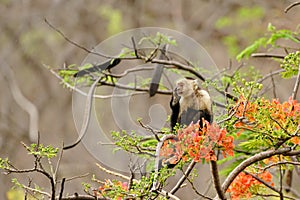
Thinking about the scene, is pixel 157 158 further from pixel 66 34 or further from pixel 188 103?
pixel 66 34

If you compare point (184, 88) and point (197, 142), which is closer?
point (197, 142)

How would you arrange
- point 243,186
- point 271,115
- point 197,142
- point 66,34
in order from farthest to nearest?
point 66,34
point 243,186
point 271,115
point 197,142

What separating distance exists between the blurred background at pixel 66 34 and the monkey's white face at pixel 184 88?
6002mm

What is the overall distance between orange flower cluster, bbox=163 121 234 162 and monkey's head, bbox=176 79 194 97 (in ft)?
1.85

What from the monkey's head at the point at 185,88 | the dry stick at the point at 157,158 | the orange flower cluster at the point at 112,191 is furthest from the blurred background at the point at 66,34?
the dry stick at the point at 157,158

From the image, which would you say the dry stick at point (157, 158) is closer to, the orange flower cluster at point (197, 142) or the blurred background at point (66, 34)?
the orange flower cluster at point (197, 142)

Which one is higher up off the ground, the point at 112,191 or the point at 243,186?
the point at 243,186

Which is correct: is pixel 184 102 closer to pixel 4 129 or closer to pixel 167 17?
pixel 4 129

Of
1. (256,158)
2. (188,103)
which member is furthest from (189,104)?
(256,158)

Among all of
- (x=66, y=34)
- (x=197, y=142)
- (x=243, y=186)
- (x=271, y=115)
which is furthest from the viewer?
(x=66, y=34)

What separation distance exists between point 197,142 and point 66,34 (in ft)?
25.0

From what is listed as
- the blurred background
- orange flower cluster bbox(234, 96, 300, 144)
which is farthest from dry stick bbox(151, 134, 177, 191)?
the blurred background

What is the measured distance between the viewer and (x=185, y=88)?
2408 millimetres

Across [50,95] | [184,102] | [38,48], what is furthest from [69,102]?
[184,102]
